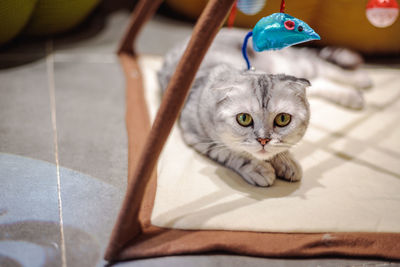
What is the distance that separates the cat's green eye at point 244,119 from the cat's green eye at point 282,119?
78 mm

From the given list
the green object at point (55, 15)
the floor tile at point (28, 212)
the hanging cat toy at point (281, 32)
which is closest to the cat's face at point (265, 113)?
the hanging cat toy at point (281, 32)

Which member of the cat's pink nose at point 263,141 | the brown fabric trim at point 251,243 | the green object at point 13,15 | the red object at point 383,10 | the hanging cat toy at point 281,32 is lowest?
the green object at point 13,15

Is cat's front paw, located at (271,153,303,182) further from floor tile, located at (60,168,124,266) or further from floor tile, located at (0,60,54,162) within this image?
floor tile, located at (0,60,54,162)

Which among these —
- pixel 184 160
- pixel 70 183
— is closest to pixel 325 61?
pixel 184 160

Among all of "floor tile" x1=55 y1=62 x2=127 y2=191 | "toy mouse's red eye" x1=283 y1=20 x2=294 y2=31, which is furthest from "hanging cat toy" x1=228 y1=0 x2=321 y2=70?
"floor tile" x1=55 y1=62 x2=127 y2=191

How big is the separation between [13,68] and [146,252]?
1.41 m

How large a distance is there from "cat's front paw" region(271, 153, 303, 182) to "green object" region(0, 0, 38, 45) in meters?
1.40

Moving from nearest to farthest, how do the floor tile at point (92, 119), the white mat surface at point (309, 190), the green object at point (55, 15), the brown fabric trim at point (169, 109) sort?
the brown fabric trim at point (169, 109)
the white mat surface at point (309, 190)
the floor tile at point (92, 119)
the green object at point (55, 15)

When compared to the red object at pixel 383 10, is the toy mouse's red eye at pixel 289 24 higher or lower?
lower

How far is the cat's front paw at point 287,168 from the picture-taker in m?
1.23

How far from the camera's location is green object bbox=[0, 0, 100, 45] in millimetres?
1778

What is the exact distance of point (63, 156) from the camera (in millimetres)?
1329

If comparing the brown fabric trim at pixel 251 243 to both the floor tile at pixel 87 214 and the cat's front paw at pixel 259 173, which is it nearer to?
the floor tile at pixel 87 214

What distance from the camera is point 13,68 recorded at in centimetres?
191
